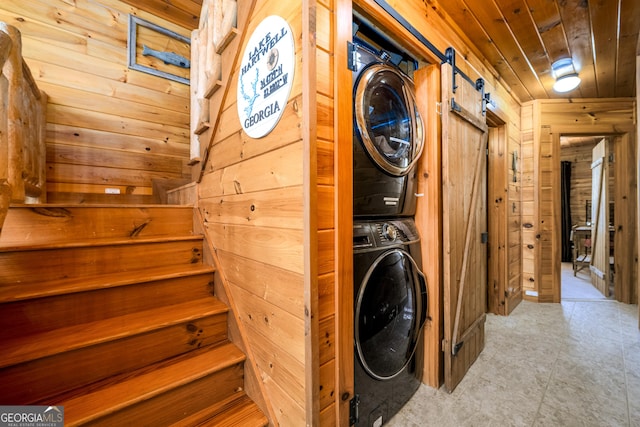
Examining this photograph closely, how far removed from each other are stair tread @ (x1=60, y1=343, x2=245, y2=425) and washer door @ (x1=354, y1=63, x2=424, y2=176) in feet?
3.90

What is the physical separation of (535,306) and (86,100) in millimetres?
5018

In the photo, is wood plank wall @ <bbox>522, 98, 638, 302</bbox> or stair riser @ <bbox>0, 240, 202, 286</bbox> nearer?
stair riser @ <bbox>0, 240, 202, 286</bbox>

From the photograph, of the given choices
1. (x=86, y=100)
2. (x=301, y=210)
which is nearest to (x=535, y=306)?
(x=301, y=210)

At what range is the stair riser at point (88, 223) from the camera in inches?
50.8

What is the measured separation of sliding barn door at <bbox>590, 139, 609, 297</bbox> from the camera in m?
3.38

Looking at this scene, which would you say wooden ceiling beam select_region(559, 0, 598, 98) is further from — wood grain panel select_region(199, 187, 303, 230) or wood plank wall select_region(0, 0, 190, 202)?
wood plank wall select_region(0, 0, 190, 202)

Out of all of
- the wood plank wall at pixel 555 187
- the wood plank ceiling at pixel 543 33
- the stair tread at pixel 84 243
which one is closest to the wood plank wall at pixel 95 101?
the wood plank ceiling at pixel 543 33

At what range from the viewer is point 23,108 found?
4.72 ft

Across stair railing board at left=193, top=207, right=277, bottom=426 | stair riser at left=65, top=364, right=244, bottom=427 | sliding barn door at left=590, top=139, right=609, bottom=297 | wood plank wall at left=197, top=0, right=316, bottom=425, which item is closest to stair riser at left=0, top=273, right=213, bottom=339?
stair railing board at left=193, top=207, right=277, bottom=426

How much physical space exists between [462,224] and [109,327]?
202 centimetres

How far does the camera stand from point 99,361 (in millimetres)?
1080

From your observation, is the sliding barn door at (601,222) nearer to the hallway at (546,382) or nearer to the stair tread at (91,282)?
the hallway at (546,382)

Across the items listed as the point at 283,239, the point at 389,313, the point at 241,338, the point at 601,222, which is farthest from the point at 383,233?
the point at 601,222

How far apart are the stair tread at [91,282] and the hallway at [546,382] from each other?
55.1 inches
